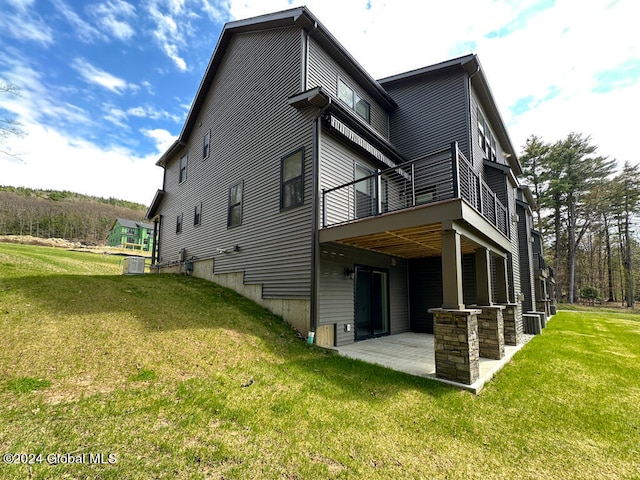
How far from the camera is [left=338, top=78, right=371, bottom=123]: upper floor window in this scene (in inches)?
378

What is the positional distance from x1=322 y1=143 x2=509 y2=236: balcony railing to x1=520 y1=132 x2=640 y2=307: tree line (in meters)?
24.4

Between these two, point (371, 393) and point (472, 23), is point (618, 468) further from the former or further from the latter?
point (472, 23)

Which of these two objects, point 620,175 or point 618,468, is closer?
point 618,468

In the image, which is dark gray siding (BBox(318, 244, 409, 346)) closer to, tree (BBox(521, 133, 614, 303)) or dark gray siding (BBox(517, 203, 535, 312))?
dark gray siding (BBox(517, 203, 535, 312))

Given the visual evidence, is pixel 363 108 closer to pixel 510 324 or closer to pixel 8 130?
pixel 510 324

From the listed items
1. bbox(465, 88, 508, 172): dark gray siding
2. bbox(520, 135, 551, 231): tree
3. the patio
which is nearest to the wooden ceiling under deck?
the patio

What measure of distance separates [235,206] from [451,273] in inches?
307

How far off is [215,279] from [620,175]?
34967 mm

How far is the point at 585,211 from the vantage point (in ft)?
90.8

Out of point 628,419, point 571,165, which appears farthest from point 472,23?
point 571,165

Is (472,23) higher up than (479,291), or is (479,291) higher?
(472,23)

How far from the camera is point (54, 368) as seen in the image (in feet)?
12.9

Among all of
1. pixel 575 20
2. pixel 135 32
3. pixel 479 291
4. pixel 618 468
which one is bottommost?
pixel 618 468

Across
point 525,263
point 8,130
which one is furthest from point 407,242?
point 8,130
